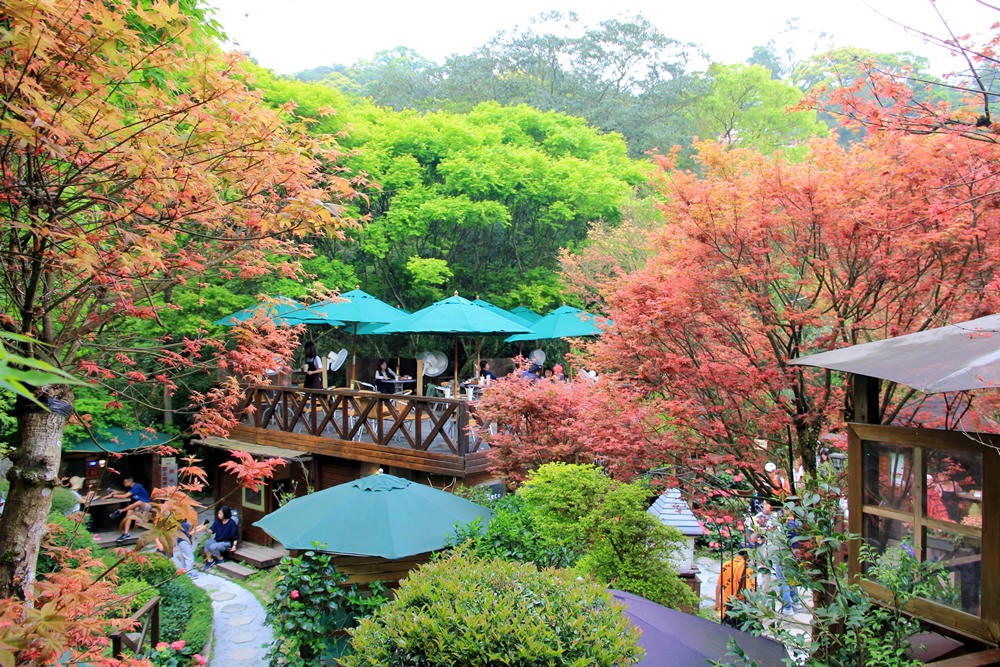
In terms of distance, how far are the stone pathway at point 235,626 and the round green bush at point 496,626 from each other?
4.59 m

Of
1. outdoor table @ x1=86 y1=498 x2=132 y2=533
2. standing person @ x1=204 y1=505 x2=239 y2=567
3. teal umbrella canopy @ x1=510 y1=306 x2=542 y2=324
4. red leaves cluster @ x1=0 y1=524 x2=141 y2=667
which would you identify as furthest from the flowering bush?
teal umbrella canopy @ x1=510 y1=306 x2=542 y2=324

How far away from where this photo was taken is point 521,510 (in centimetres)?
618

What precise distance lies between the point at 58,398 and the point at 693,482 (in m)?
4.70

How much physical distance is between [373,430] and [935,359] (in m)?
9.93

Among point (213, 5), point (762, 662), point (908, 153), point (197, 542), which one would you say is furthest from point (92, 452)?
point (908, 153)

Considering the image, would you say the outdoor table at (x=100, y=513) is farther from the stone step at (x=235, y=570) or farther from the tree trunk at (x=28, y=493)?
the tree trunk at (x=28, y=493)

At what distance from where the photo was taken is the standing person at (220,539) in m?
11.5

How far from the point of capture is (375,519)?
20.7ft

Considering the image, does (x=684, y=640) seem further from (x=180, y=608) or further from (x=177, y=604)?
(x=177, y=604)

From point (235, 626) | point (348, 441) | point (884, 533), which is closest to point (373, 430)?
point (348, 441)

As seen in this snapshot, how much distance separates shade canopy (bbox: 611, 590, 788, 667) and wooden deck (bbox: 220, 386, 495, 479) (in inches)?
196

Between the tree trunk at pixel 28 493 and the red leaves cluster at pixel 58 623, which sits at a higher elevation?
the tree trunk at pixel 28 493

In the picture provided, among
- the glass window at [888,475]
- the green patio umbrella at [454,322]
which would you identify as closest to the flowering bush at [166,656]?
the glass window at [888,475]

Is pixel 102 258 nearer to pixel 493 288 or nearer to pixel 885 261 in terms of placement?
pixel 885 261
